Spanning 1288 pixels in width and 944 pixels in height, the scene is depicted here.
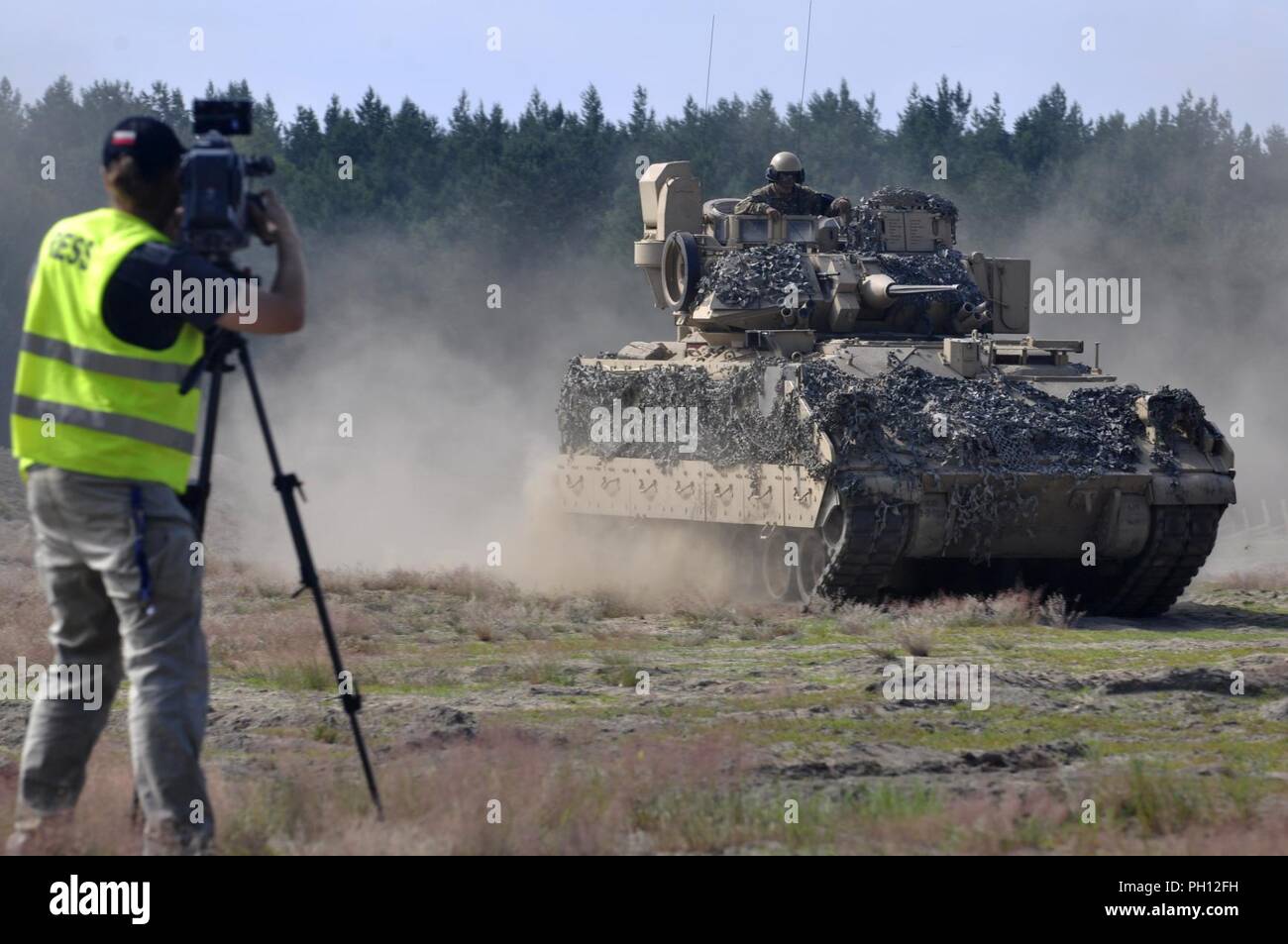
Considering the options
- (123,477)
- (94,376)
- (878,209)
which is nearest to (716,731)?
(123,477)

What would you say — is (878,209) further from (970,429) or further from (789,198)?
(970,429)

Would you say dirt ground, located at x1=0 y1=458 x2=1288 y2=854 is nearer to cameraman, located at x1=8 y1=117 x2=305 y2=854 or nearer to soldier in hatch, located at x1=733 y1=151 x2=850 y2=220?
cameraman, located at x1=8 y1=117 x2=305 y2=854

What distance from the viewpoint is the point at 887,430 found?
51.9 ft

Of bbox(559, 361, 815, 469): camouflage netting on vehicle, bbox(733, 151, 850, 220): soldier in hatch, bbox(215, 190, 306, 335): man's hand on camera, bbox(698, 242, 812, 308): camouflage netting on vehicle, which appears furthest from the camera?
bbox(733, 151, 850, 220): soldier in hatch

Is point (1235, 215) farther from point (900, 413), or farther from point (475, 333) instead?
point (900, 413)

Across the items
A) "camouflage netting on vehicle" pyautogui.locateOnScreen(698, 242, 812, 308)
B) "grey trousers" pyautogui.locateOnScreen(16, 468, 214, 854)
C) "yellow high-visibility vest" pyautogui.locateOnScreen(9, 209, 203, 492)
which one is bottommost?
"grey trousers" pyautogui.locateOnScreen(16, 468, 214, 854)

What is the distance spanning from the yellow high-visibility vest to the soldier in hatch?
13.8 metres

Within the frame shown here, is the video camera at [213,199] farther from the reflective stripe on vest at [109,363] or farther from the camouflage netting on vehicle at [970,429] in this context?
the camouflage netting on vehicle at [970,429]

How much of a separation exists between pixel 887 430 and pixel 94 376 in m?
10.5

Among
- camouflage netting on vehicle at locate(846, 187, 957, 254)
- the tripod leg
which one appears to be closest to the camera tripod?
the tripod leg

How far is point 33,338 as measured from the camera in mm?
6094

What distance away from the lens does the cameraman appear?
5895 mm

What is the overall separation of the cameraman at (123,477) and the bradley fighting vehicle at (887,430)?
9.64 meters

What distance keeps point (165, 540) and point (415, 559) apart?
18.6 meters
